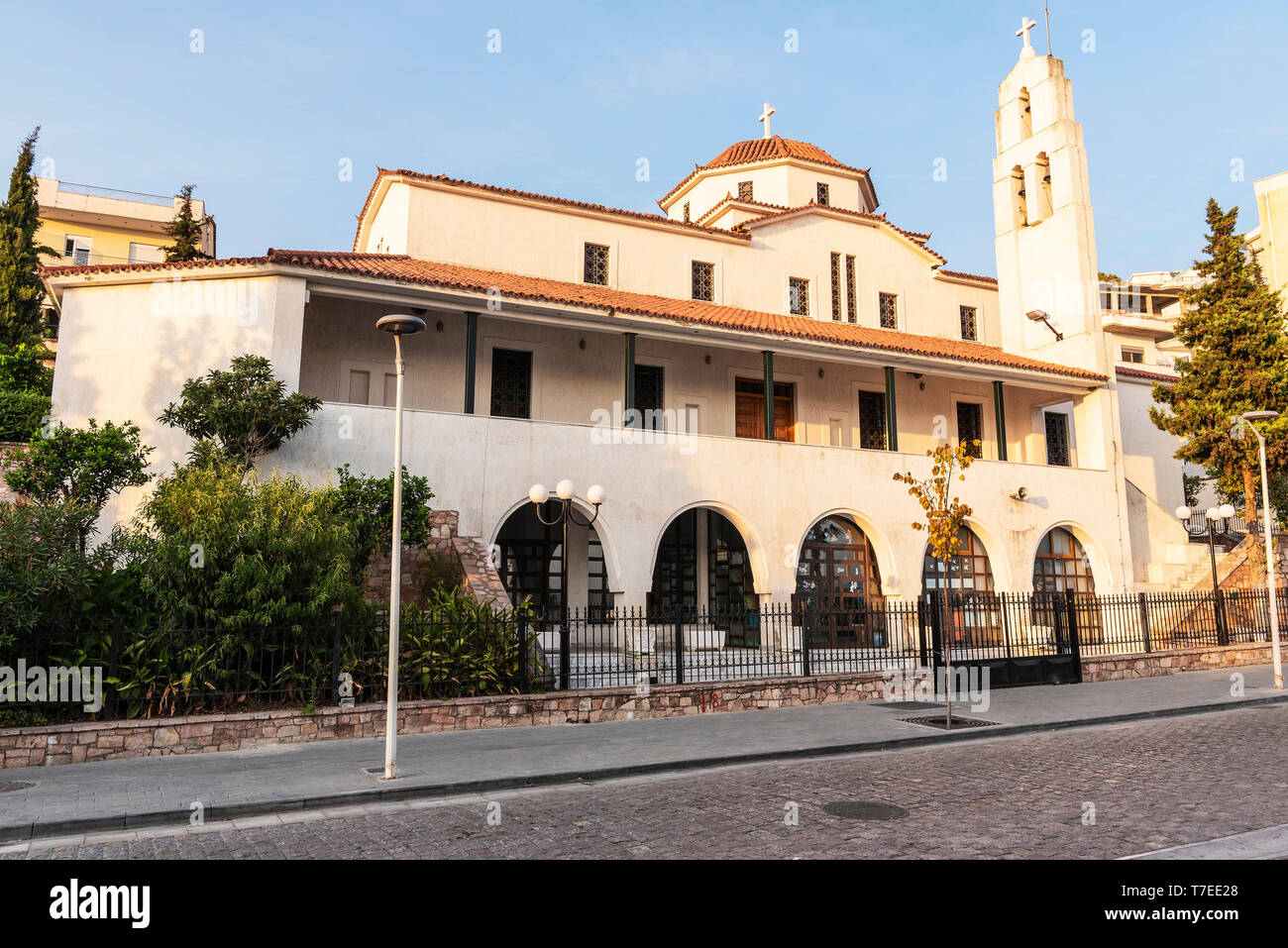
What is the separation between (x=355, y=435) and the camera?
54.7 feet

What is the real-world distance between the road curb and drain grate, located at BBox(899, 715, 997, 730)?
227 millimetres

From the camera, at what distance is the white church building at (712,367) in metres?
16.8

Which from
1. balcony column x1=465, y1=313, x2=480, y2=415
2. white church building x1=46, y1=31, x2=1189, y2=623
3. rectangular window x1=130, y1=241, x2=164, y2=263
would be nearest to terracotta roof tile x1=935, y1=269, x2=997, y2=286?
white church building x1=46, y1=31, x2=1189, y2=623

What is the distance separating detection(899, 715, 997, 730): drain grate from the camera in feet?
39.6

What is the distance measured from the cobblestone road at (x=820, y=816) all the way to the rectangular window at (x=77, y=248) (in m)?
45.2

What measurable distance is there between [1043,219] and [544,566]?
2003 centimetres

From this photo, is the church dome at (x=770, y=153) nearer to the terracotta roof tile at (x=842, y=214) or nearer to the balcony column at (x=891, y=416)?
the terracotta roof tile at (x=842, y=214)

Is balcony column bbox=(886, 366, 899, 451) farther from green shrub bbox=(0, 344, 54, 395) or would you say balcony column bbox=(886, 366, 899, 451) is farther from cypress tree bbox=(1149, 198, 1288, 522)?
green shrub bbox=(0, 344, 54, 395)

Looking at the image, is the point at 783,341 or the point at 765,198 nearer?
the point at 783,341

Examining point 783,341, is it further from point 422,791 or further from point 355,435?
point 422,791

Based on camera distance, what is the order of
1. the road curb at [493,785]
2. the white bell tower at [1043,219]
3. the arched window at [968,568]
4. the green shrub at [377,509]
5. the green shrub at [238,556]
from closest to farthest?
the road curb at [493,785], the green shrub at [238,556], the green shrub at [377,509], the arched window at [968,568], the white bell tower at [1043,219]

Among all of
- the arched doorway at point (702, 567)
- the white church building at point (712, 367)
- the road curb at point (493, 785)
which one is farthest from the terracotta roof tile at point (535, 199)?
the road curb at point (493, 785)

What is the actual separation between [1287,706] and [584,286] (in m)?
18.3
